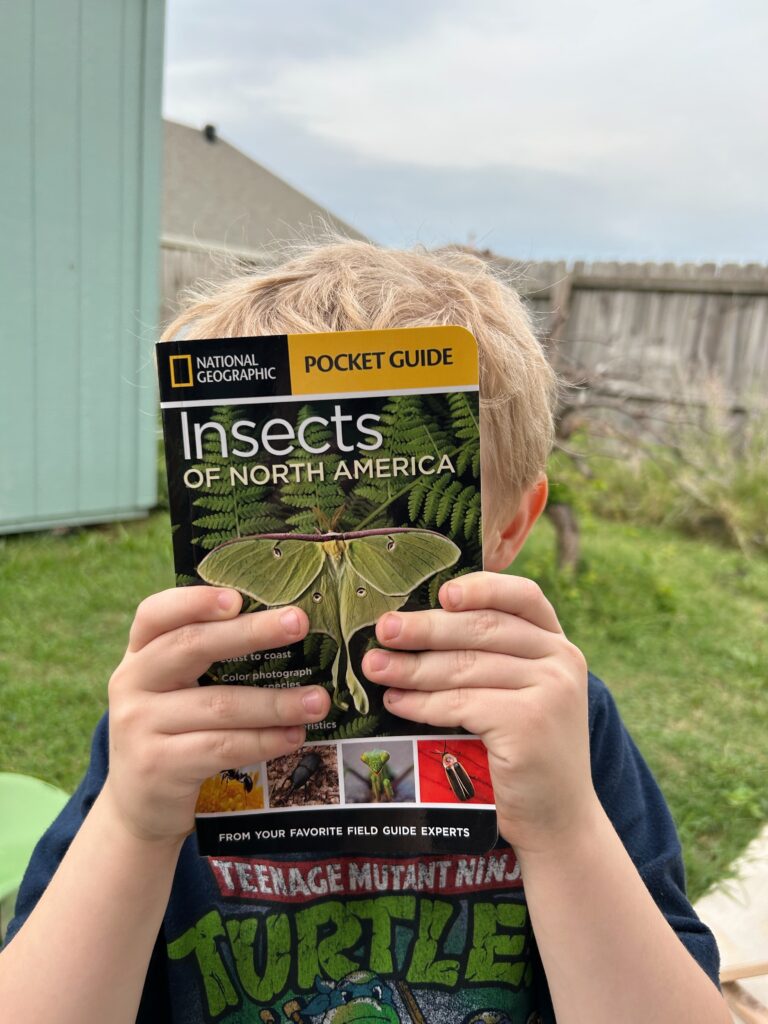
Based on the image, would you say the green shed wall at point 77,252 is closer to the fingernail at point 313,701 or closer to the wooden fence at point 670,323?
the wooden fence at point 670,323

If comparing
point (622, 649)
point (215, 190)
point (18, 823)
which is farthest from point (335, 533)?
point (215, 190)

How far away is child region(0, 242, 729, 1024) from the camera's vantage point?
0.83m

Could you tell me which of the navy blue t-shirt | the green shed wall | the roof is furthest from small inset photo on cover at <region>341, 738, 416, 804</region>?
the roof

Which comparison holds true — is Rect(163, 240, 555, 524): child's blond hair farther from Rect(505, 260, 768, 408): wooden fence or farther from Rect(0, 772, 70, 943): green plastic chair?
Rect(505, 260, 768, 408): wooden fence

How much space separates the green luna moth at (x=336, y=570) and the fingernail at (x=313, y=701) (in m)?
0.05

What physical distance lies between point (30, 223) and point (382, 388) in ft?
13.9

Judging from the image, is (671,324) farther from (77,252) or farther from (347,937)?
(347,937)

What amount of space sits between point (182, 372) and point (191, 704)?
1.04ft

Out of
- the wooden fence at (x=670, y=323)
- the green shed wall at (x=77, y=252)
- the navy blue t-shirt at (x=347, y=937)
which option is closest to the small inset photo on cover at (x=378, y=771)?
the navy blue t-shirt at (x=347, y=937)

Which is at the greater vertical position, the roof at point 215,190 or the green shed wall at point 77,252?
the roof at point 215,190

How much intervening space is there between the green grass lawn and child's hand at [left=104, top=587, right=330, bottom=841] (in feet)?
6.22

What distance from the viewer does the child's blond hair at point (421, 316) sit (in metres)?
1.04

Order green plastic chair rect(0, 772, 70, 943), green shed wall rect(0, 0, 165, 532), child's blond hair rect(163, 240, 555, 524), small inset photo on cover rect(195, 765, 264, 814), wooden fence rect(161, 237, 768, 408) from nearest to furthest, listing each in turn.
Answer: small inset photo on cover rect(195, 765, 264, 814)
child's blond hair rect(163, 240, 555, 524)
green plastic chair rect(0, 772, 70, 943)
green shed wall rect(0, 0, 165, 532)
wooden fence rect(161, 237, 768, 408)

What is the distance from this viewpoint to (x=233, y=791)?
0.87m
